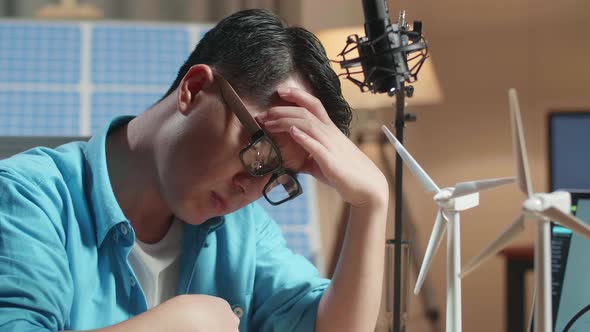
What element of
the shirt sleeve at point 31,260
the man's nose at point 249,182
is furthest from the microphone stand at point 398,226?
the shirt sleeve at point 31,260

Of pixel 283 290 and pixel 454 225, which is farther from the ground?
pixel 454 225

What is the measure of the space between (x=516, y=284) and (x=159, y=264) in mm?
1522

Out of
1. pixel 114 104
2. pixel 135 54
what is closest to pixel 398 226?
pixel 114 104

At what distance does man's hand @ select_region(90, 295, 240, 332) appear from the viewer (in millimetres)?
837

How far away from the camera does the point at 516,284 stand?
7.61 ft

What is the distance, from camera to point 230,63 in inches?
41.4

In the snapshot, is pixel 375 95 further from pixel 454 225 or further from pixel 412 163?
pixel 454 225

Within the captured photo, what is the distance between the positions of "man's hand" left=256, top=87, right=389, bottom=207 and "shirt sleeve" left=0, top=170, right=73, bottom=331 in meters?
0.31

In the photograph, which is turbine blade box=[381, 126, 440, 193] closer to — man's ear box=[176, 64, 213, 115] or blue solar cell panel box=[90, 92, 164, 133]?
man's ear box=[176, 64, 213, 115]

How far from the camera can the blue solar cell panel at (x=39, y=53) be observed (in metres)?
2.26

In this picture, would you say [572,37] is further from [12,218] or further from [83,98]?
[12,218]

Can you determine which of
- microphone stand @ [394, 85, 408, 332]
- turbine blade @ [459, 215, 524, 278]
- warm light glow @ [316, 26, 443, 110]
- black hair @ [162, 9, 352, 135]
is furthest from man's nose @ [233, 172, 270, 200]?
warm light glow @ [316, 26, 443, 110]

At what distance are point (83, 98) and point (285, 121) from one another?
1398 mm

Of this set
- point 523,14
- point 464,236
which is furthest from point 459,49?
point 464,236
